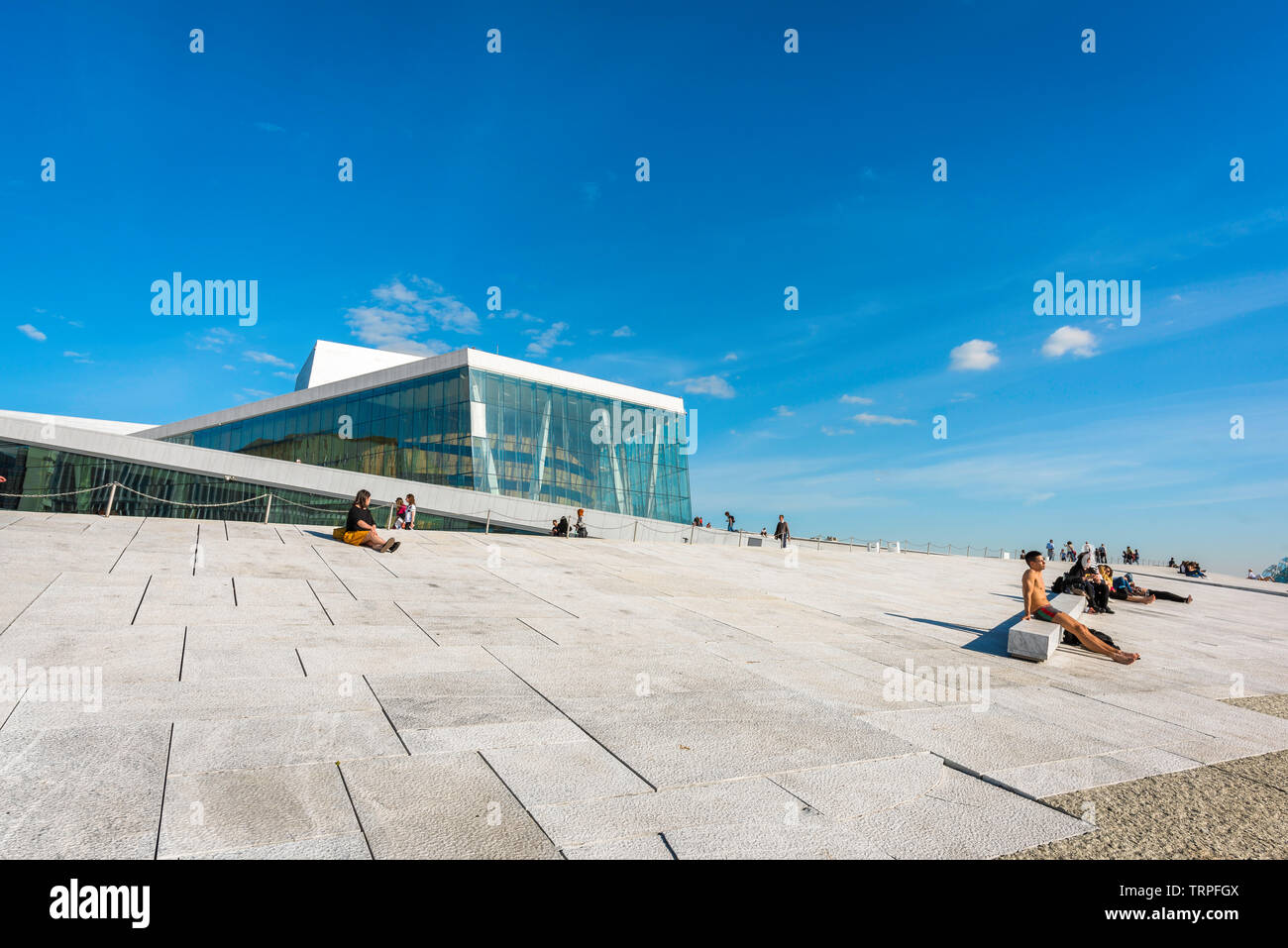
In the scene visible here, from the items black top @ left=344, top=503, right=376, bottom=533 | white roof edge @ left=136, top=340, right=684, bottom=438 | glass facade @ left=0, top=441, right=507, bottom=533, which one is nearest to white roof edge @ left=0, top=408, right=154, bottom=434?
white roof edge @ left=136, top=340, right=684, bottom=438

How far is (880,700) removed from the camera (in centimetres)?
618

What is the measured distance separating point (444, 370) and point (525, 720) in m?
37.7

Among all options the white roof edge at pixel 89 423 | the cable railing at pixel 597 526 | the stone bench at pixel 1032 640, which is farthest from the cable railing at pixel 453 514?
the white roof edge at pixel 89 423

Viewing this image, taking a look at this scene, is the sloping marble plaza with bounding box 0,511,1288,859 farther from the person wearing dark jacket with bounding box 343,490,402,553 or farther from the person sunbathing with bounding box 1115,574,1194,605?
the person sunbathing with bounding box 1115,574,1194,605

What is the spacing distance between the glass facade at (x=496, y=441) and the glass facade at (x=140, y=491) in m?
8.90

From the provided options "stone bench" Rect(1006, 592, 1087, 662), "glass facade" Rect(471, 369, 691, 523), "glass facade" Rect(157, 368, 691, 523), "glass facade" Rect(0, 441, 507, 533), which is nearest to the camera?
"stone bench" Rect(1006, 592, 1087, 662)

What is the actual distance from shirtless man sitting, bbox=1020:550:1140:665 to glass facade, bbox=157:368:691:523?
30783 mm

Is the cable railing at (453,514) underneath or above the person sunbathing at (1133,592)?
above

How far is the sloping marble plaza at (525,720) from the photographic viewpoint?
3363mm

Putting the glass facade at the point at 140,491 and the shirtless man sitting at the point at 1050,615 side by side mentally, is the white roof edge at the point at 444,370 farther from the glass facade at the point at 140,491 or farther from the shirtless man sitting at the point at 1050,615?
the shirtless man sitting at the point at 1050,615

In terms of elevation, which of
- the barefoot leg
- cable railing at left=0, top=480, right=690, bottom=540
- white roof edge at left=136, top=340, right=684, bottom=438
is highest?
white roof edge at left=136, top=340, right=684, bottom=438

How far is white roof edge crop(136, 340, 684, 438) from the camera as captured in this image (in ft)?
132

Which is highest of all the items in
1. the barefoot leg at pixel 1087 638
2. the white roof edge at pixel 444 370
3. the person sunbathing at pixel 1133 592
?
the white roof edge at pixel 444 370
